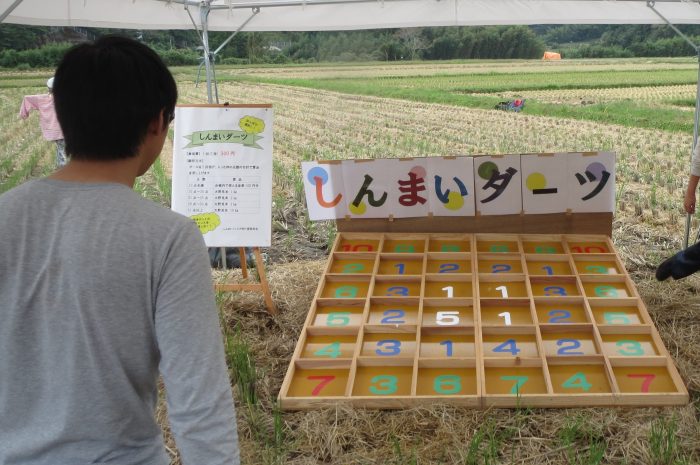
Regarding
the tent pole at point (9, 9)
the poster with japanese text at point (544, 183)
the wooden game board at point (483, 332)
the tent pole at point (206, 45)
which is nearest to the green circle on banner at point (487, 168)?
the poster with japanese text at point (544, 183)

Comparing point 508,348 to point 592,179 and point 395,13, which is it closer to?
point 592,179

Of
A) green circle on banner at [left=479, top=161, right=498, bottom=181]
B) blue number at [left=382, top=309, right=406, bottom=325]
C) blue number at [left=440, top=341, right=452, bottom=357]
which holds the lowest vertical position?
blue number at [left=440, top=341, right=452, bottom=357]

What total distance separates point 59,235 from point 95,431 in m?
0.28

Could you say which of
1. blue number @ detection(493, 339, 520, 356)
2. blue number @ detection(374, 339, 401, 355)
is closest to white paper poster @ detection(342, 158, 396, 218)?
blue number @ detection(374, 339, 401, 355)

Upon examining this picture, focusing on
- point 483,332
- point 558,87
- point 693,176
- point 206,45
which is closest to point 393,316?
point 483,332

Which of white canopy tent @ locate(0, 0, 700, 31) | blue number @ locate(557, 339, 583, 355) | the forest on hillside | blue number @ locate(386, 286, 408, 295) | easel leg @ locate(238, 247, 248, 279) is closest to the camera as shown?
blue number @ locate(557, 339, 583, 355)

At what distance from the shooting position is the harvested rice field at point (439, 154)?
98.0 inches

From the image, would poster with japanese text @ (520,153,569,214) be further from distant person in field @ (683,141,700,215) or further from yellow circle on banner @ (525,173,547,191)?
distant person in field @ (683,141,700,215)

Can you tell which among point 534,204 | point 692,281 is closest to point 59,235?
point 534,204

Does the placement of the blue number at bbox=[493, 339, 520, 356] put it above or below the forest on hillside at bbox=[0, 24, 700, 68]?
below

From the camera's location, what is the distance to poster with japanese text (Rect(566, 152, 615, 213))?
4156 millimetres

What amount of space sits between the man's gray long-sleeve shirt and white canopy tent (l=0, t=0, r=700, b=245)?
12.1ft

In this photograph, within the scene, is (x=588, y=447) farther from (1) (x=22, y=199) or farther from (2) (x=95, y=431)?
(1) (x=22, y=199)

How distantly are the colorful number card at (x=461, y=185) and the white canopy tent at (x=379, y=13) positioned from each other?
934mm
